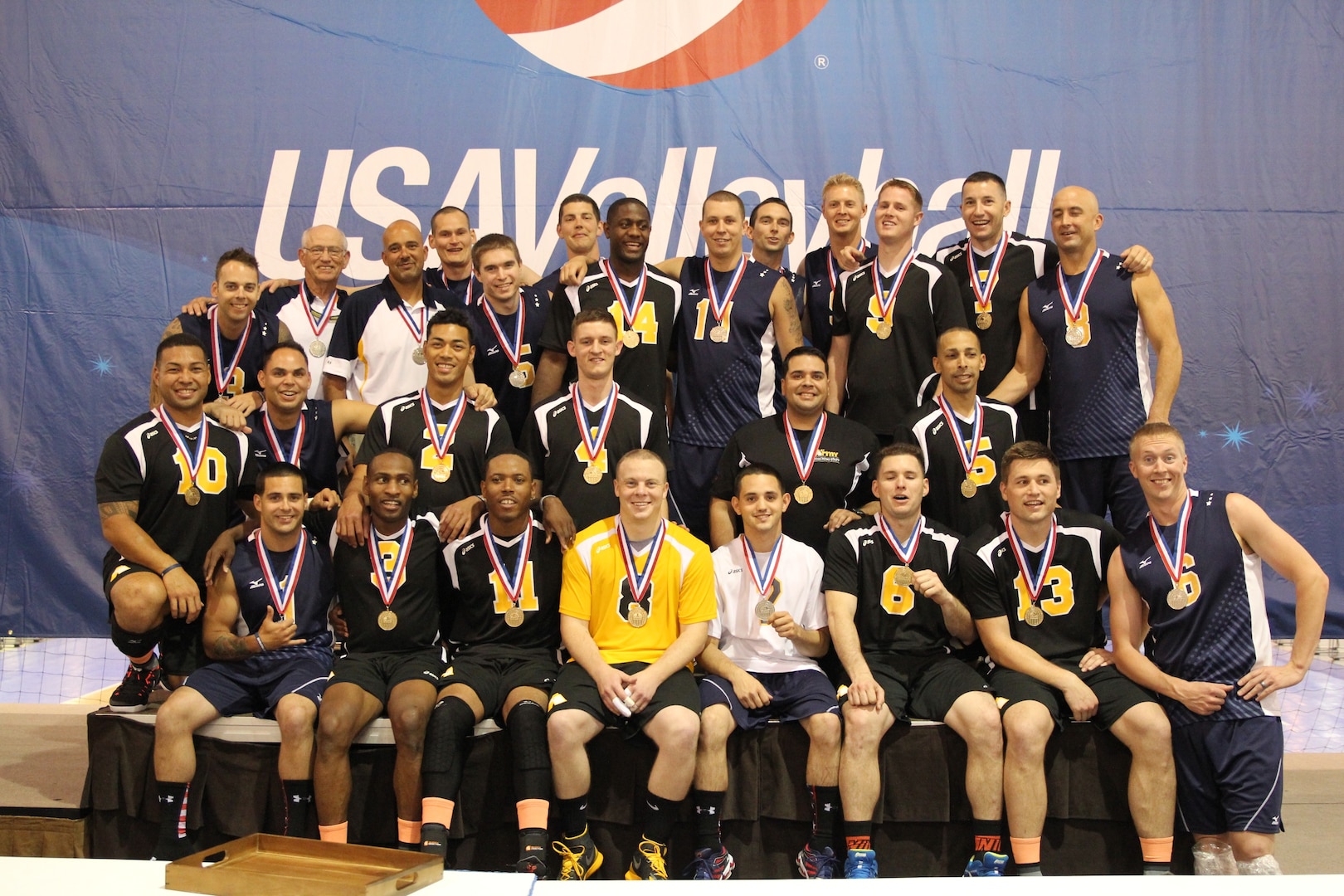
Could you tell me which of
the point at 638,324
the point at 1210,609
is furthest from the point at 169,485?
the point at 1210,609

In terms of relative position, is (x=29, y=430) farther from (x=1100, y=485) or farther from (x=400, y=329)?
(x=1100, y=485)

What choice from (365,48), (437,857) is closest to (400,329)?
(365,48)

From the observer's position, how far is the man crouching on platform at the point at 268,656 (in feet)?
11.5

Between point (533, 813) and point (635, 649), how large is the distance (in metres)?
0.62

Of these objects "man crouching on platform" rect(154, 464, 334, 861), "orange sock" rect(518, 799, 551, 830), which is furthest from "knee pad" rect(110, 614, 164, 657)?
"orange sock" rect(518, 799, 551, 830)

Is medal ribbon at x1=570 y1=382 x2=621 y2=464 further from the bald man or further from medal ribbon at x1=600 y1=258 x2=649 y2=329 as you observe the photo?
the bald man

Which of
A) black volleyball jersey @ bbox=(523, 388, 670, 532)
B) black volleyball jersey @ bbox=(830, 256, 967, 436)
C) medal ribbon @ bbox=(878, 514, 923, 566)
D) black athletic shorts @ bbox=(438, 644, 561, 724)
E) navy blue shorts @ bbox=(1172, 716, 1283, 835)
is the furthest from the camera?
black volleyball jersey @ bbox=(830, 256, 967, 436)

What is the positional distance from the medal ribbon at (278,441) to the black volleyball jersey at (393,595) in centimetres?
52

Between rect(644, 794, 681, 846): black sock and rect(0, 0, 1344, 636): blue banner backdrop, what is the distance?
10.3 ft

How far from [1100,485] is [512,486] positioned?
2.28 meters

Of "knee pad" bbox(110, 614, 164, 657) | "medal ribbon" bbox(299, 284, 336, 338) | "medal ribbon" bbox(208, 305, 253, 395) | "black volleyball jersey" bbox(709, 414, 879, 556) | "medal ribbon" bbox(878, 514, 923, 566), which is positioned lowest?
"knee pad" bbox(110, 614, 164, 657)

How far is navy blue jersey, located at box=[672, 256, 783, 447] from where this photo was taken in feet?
14.8

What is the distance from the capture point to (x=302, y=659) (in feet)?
12.4

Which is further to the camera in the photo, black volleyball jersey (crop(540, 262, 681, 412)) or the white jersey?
black volleyball jersey (crop(540, 262, 681, 412))
